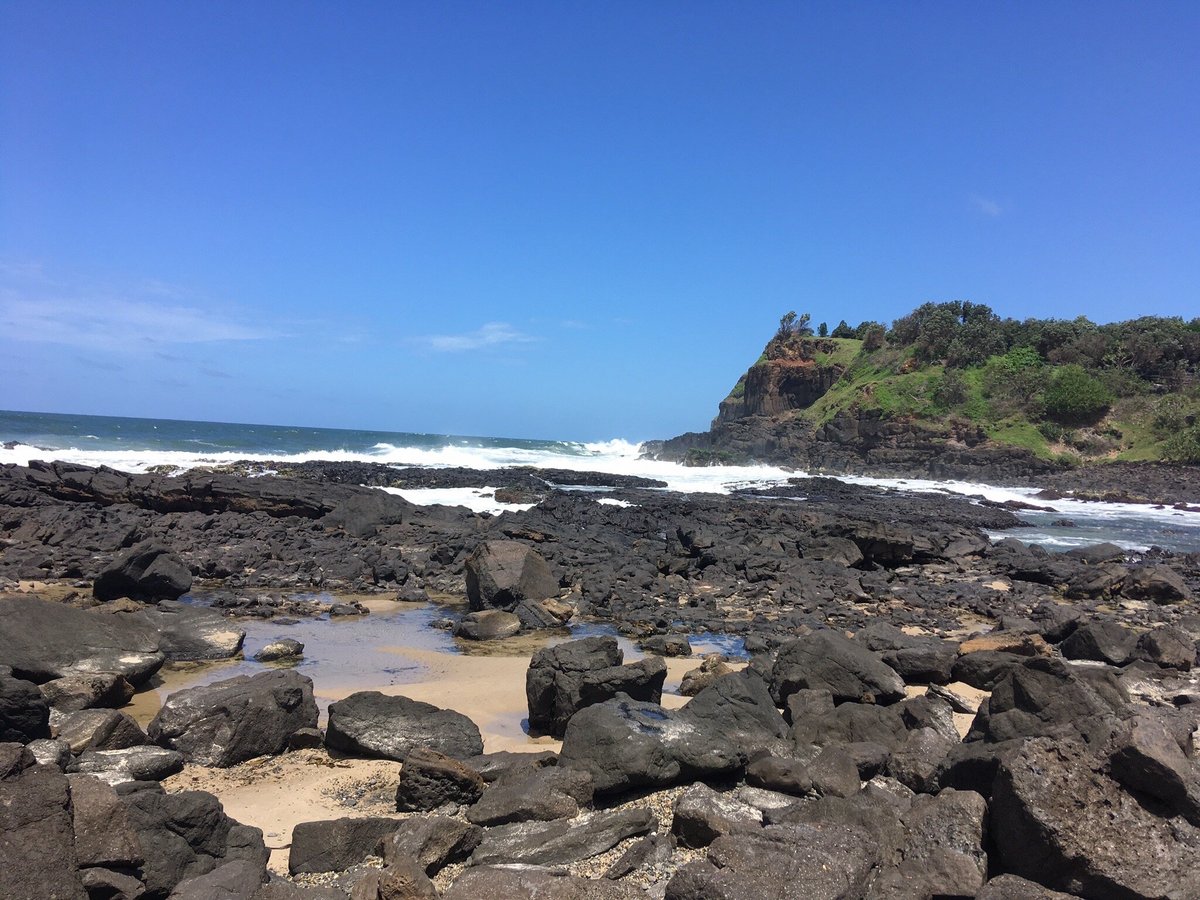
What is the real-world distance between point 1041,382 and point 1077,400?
357cm

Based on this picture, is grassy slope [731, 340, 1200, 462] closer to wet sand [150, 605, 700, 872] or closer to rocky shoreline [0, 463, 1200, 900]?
rocky shoreline [0, 463, 1200, 900]

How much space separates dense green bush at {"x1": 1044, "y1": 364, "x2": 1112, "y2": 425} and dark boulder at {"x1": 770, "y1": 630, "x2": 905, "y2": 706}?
5179 centimetres

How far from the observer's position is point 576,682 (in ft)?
24.3

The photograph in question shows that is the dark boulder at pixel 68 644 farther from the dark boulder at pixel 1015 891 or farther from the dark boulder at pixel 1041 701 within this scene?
the dark boulder at pixel 1041 701

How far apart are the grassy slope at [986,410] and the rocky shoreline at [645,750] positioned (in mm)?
38898

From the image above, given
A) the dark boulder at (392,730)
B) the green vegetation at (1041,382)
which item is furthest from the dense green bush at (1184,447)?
the dark boulder at (392,730)

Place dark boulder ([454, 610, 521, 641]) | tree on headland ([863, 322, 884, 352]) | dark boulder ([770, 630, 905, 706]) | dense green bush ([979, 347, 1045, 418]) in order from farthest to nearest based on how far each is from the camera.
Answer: tree on headland ([863, 322, 884, 352]) → dense green bush ([979, 347, 1045, 418]) → dark boulder ([454, 610, 521, 641]) → dark boulder ([770, 630, 905, 706])

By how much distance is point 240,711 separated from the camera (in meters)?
6.62

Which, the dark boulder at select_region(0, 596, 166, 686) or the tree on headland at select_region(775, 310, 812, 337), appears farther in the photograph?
the tree on headland at select_region(775, 310, 812, 337)

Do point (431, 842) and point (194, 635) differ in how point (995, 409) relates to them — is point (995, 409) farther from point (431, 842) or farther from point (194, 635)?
point (431, 842)

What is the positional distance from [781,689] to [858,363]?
64774mm

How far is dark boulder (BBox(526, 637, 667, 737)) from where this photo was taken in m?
7.36

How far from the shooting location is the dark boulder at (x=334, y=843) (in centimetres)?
461

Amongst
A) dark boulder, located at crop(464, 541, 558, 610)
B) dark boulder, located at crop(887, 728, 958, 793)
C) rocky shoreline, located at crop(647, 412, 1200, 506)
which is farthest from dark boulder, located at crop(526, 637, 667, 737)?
rocky shoreline, located at crop(647, 412, 1200, 506)
